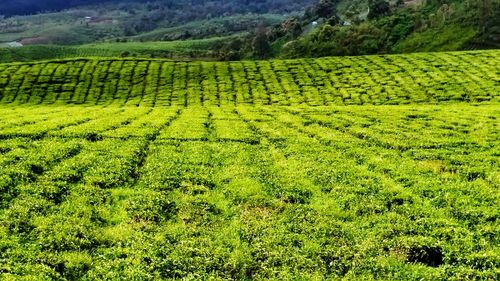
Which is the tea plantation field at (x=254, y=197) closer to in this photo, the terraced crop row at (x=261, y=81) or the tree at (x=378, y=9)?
the terraced crop row at (x=261, y=81)

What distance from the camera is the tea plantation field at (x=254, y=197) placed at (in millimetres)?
18031

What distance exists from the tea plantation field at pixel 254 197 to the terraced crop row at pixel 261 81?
27.1 m

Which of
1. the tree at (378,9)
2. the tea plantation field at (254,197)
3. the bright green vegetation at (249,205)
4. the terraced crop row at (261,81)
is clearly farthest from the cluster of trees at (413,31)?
the bright green vegetation at (249,205)

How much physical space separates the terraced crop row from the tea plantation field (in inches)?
1069

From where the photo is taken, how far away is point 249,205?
23.8 metres

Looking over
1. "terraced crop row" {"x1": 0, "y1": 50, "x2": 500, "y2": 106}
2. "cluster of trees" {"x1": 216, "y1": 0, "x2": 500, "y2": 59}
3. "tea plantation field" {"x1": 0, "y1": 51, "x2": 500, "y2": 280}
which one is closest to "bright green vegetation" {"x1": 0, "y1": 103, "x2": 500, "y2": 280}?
"tea plantation field" {"x1": 0, "y1": 51, "x2": 500, "y2": 280}

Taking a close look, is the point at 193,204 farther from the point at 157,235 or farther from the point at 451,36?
the point at 451,36

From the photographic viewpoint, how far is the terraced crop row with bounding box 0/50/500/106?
253ft

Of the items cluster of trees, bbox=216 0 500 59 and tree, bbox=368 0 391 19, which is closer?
cluster of trees, bbox=216 0 500 59

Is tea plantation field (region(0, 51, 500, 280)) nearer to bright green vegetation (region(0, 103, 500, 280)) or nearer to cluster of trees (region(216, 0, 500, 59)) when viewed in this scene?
bright green vegetation (region(0, 103, 500, 280))

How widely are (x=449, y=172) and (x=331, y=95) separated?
56758 millimetres

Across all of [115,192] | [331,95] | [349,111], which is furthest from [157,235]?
[331,95]

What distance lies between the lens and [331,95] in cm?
8338

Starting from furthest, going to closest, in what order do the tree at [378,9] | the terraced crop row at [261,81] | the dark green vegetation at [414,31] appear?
the tree at [378,9]
the dark green vegetation at [414,31]
the terraced crop row at [261,81]
